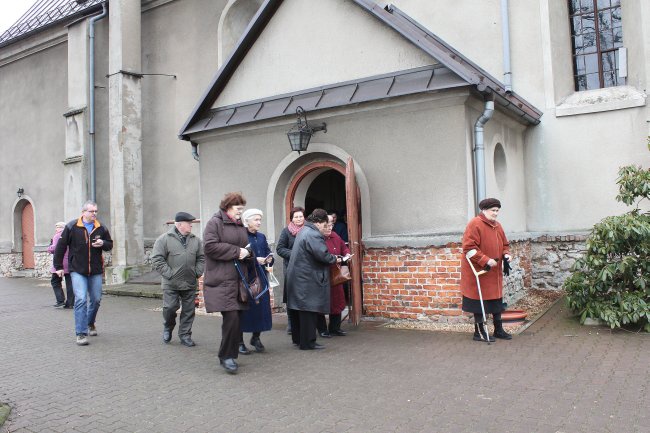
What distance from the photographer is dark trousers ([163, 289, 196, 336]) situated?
24.5ft

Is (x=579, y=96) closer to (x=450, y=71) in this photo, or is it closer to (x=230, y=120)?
(x=450, y=71)

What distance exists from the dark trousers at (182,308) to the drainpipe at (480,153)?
14.2 feet

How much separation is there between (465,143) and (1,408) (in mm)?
6252

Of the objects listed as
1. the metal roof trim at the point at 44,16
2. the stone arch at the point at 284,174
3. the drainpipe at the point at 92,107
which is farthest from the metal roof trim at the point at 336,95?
the metal roof trim at the point at 44,16

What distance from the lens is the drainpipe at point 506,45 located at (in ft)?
33.1

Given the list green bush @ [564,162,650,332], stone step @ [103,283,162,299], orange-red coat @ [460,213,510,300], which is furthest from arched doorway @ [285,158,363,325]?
stone step @ [103,283,162,299]

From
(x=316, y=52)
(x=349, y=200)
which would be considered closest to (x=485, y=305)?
(x=349, y=200)

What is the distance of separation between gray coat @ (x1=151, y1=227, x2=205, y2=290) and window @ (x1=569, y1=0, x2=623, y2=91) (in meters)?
7.83

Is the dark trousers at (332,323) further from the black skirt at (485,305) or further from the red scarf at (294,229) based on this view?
the black skirt at (485,305)

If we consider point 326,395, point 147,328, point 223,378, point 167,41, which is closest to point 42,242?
point 167,41

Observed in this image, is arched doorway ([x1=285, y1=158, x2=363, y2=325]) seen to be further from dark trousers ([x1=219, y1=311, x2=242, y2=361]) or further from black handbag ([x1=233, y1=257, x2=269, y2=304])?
dark trousers ([x1=219, y1=311, x2=242, y2=361])

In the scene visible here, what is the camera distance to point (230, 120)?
9.77 metres

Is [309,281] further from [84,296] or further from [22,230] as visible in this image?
[22,230]

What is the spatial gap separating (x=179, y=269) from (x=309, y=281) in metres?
1.90
